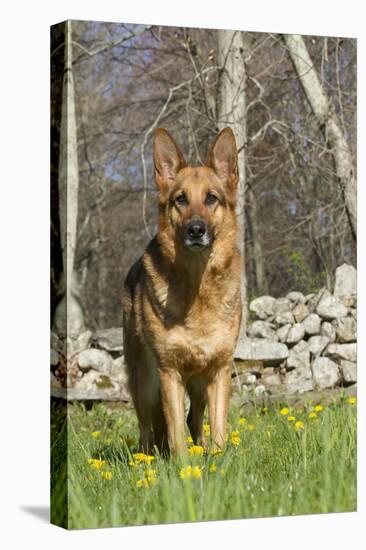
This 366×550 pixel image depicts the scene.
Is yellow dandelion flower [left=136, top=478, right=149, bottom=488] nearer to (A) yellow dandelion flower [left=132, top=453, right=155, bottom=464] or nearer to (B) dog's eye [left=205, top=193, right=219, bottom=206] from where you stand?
(A) yellow dandelion flower [left=132, top=453, right=155, bottom=464]

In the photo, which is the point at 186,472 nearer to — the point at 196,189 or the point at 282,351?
the point at 196,189

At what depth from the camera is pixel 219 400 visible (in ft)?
20.5

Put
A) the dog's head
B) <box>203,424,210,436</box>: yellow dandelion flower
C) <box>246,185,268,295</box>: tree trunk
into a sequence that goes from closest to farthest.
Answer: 1. the dog's head
2. <box>203,424,210,436</box>: yellow dandelion flower
3. <box>246,185,268,295</box>: tree trunk

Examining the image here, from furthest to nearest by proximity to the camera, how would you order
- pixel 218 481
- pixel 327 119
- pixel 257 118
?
pixel 257 118
pixel 327 119
pixel 218 481

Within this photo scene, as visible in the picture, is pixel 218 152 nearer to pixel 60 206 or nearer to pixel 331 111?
pixel 60 206

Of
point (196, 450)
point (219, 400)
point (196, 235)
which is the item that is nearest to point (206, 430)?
point (219, 400)

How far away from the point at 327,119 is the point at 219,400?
3.03 m

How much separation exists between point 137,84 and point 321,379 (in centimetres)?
375

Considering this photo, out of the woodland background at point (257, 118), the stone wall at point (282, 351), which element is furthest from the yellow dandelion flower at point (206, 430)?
the woodland background at point (257, 118)

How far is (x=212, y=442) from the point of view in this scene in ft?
20.1

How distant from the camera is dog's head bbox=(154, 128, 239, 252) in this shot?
19.7 ft

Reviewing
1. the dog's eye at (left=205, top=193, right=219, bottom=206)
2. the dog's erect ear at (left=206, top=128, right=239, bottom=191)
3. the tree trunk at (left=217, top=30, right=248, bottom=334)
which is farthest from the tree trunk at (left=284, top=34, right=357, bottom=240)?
the dog's eye at (left=205, top=193, right=219, bottom=206)

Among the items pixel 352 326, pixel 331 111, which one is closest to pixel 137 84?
pixel 331 111

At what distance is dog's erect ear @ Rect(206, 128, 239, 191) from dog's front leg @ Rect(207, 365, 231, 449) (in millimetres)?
1254
